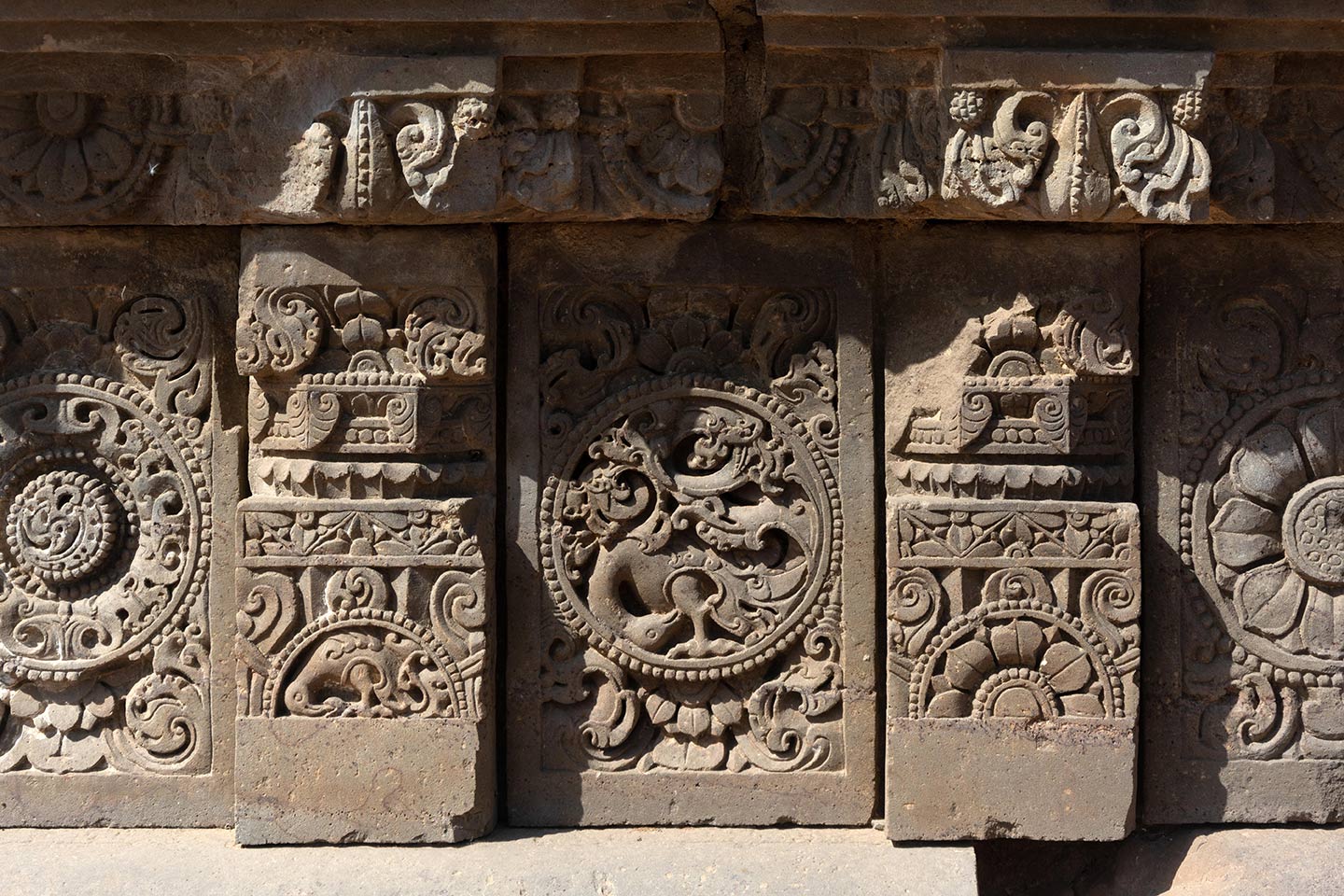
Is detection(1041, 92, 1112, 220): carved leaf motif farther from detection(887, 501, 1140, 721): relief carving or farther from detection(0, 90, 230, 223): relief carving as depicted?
detection(0, 90, 230, 223): relief carving

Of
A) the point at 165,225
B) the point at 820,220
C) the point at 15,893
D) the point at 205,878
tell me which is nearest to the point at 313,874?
the point at 205,878

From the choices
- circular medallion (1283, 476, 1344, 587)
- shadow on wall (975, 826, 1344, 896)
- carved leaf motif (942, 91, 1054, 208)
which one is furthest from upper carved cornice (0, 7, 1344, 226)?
shadow on wall (975, 826, 1344, 896)

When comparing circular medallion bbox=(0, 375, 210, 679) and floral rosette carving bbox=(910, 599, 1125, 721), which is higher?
circular medallion bbox=(0, 375, 210, 679)

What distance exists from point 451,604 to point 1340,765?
2.32 m

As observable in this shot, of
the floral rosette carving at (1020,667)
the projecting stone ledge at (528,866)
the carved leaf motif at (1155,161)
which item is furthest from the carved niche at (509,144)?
the projecting stone ledge at (528,866)

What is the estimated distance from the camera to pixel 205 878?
3223 millimetres

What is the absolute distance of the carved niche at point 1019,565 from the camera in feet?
10.7

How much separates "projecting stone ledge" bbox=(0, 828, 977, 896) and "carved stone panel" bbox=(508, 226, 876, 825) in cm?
11

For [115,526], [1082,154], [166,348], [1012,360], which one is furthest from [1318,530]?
[115,526]

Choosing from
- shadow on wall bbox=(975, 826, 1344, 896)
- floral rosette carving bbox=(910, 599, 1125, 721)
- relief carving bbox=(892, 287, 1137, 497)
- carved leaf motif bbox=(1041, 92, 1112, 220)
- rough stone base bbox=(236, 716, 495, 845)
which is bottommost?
shadow on wall bbox=(975, 826, 1344, 896)

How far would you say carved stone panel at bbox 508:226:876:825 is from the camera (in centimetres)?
341

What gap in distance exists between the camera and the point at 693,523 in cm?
341

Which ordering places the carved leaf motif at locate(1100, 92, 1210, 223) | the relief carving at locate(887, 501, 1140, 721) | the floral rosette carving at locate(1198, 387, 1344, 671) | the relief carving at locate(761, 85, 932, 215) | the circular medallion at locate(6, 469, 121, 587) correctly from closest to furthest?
1. the carved leaf motif at locate(1100, 92, 1210, 223)
2. the relief carving at locate(761, 85, 932, 215)
3. the relief carving at locate(887, 501, 1140, 721)
4. the floral rosette carving at locate(1198, 387, 1344, 671)
5. the circular medallion at locate(6, 469, 121, 587)

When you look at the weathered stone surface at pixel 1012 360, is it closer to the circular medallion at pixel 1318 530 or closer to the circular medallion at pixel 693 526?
the circular medallion at pixel 693 526
